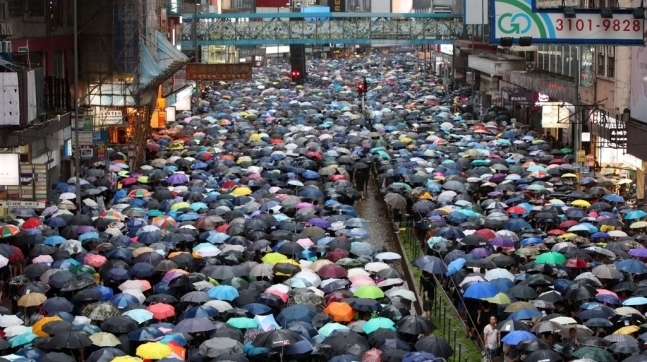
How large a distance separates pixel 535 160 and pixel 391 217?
729 cm

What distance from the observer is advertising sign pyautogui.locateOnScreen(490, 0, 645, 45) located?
22562 mm

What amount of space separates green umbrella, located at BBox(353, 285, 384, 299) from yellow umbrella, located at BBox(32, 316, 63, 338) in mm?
5127

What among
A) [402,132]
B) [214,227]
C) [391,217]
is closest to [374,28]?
[402,132]

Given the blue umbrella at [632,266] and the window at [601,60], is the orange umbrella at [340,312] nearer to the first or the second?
the blue umbrella at [632,266]

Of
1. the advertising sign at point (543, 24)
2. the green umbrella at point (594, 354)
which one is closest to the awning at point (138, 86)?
the advertising sign at point (543, 24)

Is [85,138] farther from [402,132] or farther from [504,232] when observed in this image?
[402,132]

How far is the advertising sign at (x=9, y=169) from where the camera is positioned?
27.5 m

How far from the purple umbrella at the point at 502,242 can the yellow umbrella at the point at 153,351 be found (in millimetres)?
10513

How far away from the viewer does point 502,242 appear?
27.9 m

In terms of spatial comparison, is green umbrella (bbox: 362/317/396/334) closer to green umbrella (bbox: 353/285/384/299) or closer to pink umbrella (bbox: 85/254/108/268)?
green umbrella (bbox: 353/285/384/299)

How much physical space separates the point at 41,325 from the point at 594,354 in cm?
810

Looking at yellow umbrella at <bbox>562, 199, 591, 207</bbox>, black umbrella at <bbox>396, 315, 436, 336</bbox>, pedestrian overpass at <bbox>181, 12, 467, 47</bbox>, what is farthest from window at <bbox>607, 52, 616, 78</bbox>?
pedestrian overpass at <bbox>181, 12, 467, 47</bbox>

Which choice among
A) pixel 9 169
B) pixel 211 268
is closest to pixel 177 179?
pixel 9 169

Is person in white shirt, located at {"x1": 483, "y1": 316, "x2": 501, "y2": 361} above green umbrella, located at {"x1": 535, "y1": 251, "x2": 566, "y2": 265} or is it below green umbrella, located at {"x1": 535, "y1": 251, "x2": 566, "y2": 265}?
below
